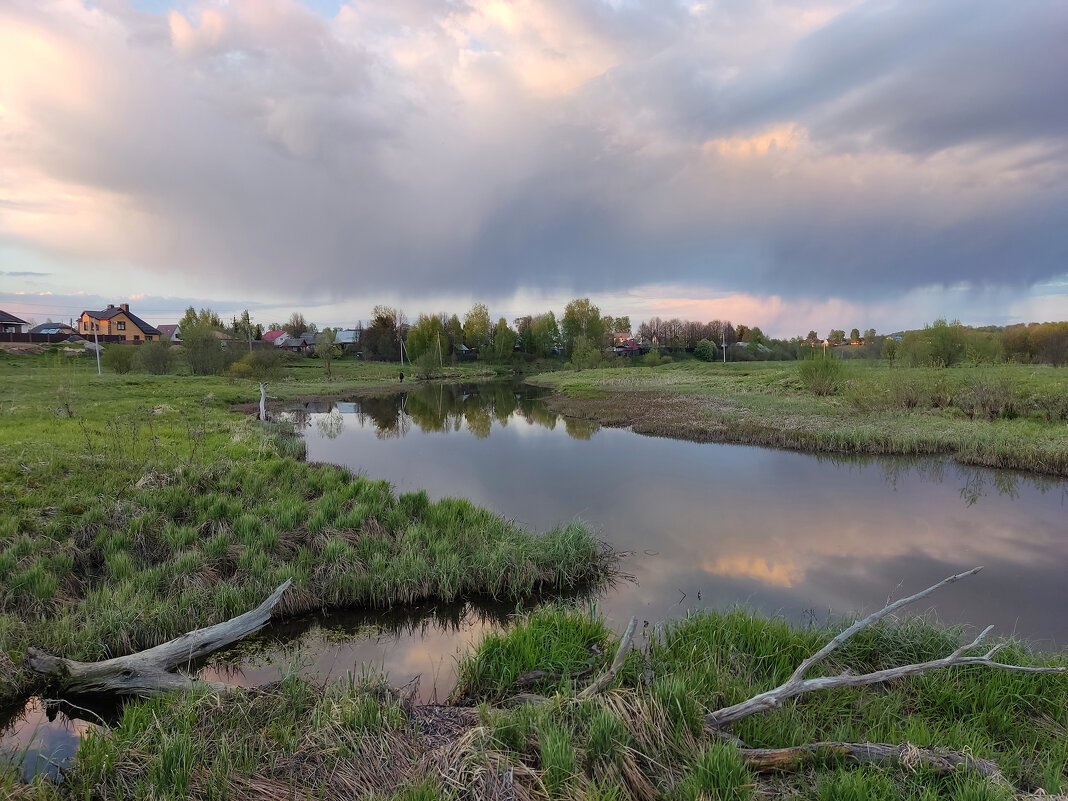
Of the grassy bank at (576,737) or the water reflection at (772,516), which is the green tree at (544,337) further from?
the grassy bank at (576,737)

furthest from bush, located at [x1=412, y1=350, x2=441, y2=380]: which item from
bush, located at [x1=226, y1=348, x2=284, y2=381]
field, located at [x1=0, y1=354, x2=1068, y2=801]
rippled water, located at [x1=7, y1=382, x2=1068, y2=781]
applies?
field, located at [x1=0, y1=354, x2=1068, y2=801]

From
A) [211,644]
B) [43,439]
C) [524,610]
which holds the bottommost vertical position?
[524,610]

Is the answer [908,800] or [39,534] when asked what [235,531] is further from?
[908,800]

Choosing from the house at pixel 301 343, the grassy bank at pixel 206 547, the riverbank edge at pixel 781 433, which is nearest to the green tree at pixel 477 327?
the house at pixel 301 343

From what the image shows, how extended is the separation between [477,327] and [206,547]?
8104cm

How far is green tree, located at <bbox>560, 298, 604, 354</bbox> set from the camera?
87.5 meters

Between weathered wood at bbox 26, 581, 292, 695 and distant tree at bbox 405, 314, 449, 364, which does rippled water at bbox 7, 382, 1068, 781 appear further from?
distant tree at bbox 405, 314, 449, 364

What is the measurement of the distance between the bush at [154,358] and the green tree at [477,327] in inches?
1903

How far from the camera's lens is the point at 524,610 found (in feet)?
23.4

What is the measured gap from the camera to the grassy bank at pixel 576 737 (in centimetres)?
314

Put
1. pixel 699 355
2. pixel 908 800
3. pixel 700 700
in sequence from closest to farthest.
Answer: pixel 908 800 → pixel 700 700 → pixel 699 355

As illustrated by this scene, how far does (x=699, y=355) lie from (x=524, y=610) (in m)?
90.2

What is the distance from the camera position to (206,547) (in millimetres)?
7375

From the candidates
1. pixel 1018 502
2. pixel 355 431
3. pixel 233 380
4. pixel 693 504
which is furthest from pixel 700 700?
pixel 233 380
